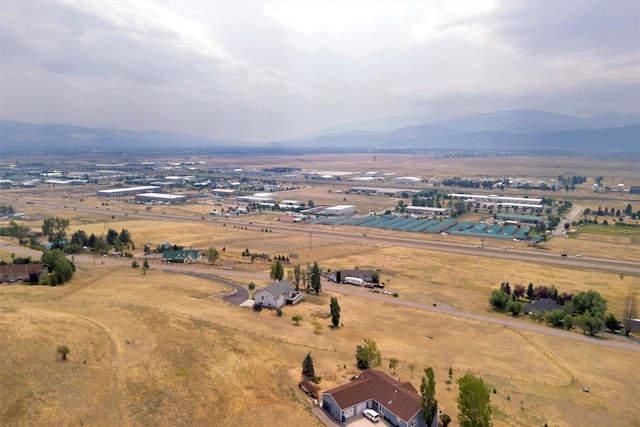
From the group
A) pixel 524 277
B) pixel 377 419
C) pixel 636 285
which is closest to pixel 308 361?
pixel 377 419

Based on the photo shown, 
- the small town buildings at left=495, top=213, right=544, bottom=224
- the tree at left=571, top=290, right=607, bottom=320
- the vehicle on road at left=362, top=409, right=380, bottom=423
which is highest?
the small town buildings at left=495, top=213, right=544, bottom=224

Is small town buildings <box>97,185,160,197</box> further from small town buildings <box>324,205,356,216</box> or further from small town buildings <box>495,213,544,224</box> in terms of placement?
small town buildings <box>495,213,544,224</box>

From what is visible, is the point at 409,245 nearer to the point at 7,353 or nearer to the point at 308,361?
the point at 308,361

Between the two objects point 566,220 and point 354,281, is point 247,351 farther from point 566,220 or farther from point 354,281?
point 566,220

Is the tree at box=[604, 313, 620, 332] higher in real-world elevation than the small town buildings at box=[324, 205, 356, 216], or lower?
lower

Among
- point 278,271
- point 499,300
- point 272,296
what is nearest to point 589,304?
point 499,300

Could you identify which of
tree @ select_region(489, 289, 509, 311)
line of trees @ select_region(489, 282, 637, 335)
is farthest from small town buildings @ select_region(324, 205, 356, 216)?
tree @ select_region(489, 289, 509, 311)

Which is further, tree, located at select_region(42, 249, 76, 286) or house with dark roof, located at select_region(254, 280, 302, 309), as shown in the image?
tree, located at select_region(42, 249, 76, 286)
